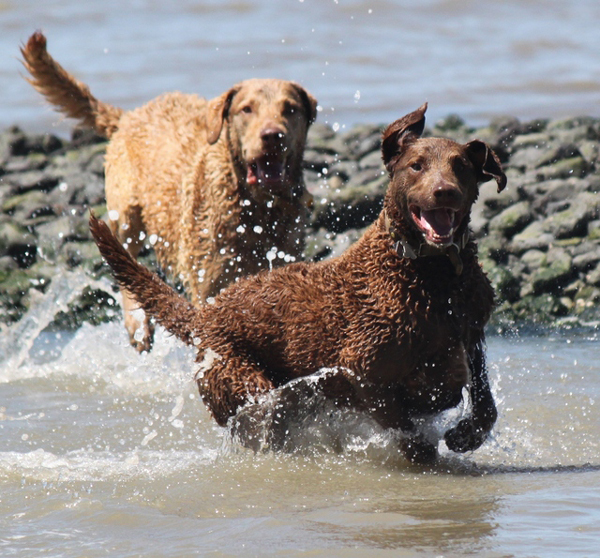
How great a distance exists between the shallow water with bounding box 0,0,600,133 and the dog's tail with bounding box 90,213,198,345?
819cm

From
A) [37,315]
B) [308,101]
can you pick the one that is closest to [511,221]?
Answer: [308,101]

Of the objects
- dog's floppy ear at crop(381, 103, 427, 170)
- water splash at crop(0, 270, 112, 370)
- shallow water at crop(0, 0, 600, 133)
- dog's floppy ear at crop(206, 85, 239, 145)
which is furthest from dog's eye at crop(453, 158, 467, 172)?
shallow water at crop(0, 0, 600, 133)

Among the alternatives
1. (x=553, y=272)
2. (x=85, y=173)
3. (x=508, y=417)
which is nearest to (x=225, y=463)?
(x=508, y=417)

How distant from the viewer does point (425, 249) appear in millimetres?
4699

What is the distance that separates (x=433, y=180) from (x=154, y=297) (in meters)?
1.78

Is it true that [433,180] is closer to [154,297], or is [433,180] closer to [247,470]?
[247,470]

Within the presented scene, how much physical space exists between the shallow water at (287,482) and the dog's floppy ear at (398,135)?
1.28 metres

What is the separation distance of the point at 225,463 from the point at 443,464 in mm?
1042

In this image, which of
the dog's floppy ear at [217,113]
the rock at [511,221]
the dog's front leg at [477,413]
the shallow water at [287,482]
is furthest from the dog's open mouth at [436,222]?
the rock at [511,221]

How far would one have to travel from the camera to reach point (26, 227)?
37.0 ft

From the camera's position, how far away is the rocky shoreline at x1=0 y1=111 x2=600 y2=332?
29.5ft

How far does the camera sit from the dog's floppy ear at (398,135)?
4.92 meters

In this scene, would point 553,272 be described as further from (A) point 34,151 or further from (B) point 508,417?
(A) point 34,151

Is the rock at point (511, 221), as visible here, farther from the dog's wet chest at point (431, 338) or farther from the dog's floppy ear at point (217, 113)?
the dog's wet chest at point (431, 338)
